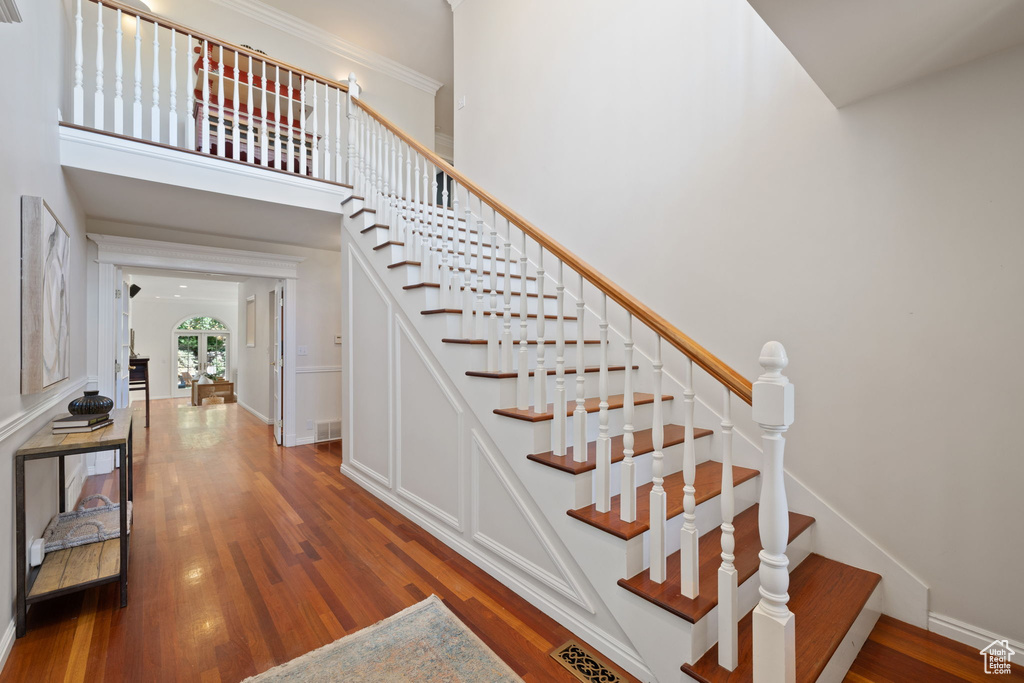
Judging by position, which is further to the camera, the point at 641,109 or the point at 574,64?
the point at 574,64

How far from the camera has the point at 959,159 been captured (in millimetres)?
1699

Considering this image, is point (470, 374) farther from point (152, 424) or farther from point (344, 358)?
point (152, 424)

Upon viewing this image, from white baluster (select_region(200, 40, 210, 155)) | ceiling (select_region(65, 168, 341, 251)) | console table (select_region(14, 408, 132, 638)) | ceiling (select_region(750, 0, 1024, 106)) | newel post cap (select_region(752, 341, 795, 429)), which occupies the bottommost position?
console table (select_region(14, 408, 132, 638))

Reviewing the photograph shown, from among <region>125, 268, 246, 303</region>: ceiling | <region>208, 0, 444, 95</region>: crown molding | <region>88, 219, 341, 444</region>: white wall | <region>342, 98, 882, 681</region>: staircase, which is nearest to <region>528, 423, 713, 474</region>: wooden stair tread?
<region>342, 98, 882, 681</region>: staircase

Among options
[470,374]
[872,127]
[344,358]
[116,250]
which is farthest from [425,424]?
[116,250]

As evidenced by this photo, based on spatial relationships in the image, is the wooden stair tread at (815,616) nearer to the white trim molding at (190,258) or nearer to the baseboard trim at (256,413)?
the white trim molding at (190,258)

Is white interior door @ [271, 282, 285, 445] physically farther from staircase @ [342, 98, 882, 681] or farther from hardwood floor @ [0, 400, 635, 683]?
staircase @ [342, 98, 882, 681]

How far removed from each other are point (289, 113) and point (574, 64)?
235 centimetres

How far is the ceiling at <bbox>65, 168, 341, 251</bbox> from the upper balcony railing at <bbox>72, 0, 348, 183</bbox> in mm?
333

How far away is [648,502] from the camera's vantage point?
1802mm

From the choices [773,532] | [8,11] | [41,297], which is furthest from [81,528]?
[773,532]

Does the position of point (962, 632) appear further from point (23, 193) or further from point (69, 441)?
point (23, 193)

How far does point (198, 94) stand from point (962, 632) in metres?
6.45

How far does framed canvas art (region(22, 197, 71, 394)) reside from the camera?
1.83 meters
